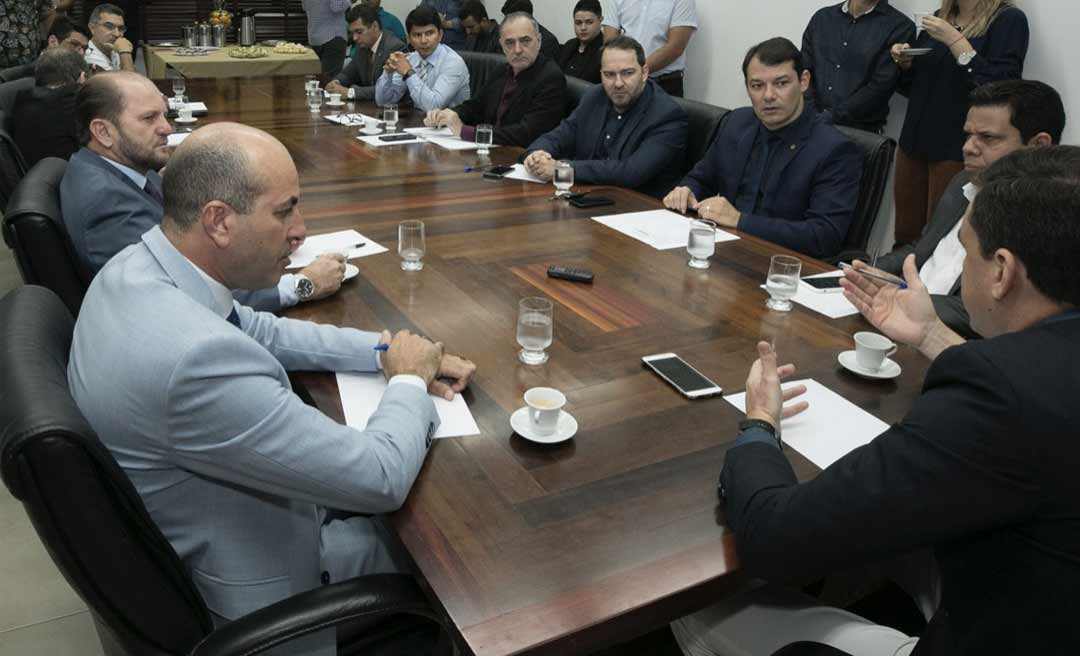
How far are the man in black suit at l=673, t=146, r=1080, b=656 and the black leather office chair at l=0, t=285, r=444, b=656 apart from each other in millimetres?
527

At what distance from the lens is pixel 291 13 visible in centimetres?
880

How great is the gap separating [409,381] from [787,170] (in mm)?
1895

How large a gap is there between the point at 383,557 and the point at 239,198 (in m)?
0.63

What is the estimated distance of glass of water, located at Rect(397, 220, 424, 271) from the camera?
6.72 feet

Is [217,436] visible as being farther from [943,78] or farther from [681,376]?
[943,78]

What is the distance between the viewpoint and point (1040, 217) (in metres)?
0.97

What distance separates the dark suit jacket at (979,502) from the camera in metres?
0.88

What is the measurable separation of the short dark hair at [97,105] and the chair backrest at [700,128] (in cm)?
214

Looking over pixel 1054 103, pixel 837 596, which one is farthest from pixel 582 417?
pixel 1054 103

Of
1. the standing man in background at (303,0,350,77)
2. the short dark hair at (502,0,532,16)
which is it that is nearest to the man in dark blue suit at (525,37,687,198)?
the short dark hair at (502,0,532,16)

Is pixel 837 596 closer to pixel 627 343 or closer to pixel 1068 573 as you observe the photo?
pixel 627 343

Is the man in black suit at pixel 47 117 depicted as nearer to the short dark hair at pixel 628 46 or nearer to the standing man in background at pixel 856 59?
the short dark hair at pixel 628 46

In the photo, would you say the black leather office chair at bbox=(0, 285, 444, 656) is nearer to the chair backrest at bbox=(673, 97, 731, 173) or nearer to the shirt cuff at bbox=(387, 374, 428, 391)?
the shirt cuff at bbox=(387, 374, 428, 391)

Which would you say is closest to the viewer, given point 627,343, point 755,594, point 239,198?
point 239,198
